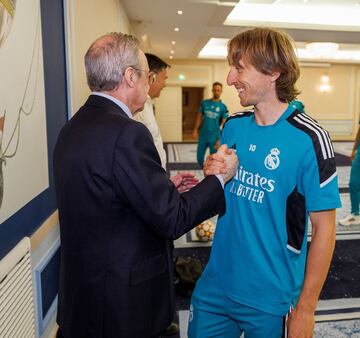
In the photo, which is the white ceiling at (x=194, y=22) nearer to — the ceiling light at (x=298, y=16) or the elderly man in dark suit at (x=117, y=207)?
the ceiling light at (x=298, y=16)

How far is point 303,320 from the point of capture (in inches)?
44.8

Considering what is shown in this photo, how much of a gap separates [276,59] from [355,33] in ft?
23.1

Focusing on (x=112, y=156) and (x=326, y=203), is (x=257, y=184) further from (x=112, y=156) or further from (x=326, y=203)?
(x=112, y=156)

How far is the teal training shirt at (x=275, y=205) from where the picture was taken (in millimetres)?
1114

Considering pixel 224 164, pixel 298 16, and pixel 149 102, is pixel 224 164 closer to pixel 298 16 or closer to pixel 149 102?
pixel 149 102

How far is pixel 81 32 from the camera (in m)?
2.57

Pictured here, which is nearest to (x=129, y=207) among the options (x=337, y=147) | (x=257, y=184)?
(x=257, y=184)

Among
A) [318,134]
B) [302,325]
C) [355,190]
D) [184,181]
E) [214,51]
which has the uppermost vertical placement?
[214,51]

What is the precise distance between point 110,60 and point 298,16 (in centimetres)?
677

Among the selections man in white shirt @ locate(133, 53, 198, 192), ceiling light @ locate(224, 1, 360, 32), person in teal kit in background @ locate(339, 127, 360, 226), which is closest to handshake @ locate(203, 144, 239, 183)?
man in white shirt @ locate(133, 53, 198, 192)

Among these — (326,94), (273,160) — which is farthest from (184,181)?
(326,94)

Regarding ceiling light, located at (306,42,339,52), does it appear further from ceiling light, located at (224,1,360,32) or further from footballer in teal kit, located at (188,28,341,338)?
footballer in teal kit, located at (188,28,341,338)

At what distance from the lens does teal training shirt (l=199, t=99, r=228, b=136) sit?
6539 mm

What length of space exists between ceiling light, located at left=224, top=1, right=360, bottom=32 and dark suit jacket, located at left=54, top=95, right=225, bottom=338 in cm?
607
